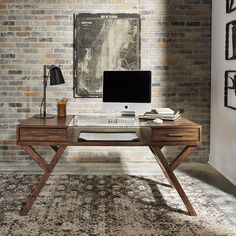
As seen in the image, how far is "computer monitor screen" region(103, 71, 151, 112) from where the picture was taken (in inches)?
155

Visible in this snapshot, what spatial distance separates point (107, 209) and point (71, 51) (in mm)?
2303

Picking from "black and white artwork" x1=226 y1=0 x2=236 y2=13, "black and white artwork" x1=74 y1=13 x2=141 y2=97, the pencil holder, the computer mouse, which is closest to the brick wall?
"black and white artwork" x1=74 y1=13 x2=141 y2=97

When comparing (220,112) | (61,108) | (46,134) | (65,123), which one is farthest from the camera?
(220,112)

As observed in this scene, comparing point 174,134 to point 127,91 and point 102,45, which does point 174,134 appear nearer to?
point 127,91

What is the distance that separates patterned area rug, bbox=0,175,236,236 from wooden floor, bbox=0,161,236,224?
0.61ft

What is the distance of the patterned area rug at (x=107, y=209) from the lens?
2921 mm

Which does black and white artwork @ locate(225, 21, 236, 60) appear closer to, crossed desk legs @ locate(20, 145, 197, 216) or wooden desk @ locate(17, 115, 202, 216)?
wooden desk @ locate(17, 115, 202, 216)

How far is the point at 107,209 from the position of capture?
3342 millimetres

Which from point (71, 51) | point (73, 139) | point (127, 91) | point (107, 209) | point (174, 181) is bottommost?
point (107, 209)

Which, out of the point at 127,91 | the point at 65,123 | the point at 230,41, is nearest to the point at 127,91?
the point at 127,91

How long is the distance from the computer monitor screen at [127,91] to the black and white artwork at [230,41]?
0.94 meters

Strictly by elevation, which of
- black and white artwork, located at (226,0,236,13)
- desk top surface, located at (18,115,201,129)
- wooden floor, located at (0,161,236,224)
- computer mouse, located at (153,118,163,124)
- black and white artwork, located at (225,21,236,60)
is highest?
black and white artwork, located at (226,0,236,13)

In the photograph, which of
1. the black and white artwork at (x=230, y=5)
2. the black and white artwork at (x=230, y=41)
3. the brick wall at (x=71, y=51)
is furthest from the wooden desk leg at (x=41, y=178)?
the black and white artwork at (x=230, y=5)

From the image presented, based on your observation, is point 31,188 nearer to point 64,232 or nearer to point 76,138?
point 76,138
